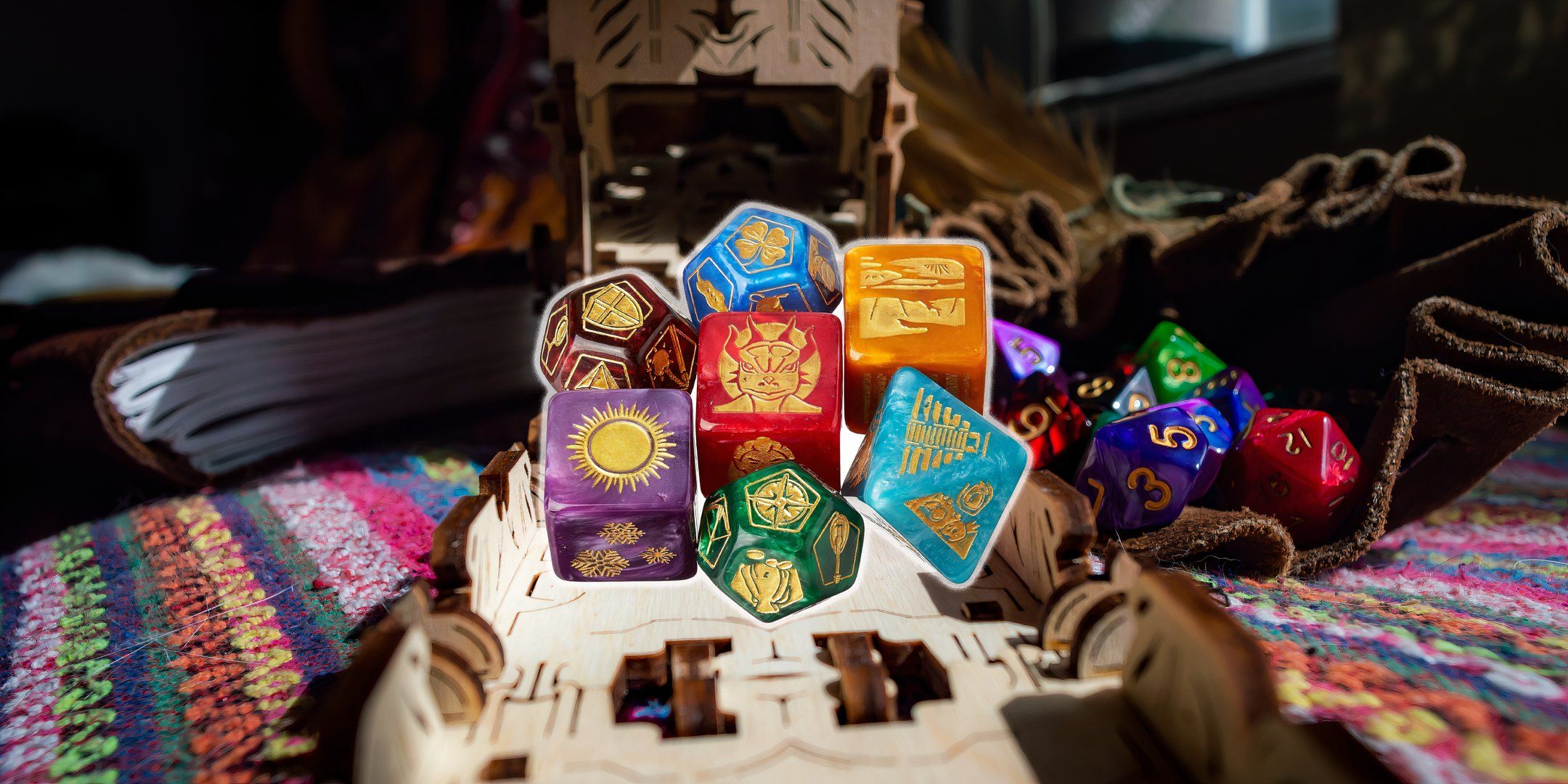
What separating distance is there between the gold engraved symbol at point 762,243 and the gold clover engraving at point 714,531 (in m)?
0.31

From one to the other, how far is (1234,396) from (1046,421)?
0.24 metres

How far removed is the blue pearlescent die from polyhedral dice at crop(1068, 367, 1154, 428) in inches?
3.8

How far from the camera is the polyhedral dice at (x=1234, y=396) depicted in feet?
3.28

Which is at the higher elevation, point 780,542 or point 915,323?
point 915,323

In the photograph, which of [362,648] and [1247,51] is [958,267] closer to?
[362,648]

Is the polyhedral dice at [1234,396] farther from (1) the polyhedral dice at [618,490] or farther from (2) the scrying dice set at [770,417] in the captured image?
(1) the polyhedral dice at [618,490]

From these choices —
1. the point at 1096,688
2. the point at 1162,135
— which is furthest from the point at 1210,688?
the point at 1162,135

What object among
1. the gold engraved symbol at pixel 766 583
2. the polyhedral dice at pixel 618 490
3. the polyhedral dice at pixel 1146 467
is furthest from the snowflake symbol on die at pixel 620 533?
the polyhedral dice at pixel 1146 467

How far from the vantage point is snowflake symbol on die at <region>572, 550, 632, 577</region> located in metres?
0.78

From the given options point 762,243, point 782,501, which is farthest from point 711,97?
point 782,501

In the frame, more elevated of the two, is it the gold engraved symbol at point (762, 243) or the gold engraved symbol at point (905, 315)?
the gold engraved symbol at point (762, 243)

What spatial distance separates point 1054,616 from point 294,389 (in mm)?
1224

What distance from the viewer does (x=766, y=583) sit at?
0.73 m

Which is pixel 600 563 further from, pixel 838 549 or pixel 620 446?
pixel 838 549
